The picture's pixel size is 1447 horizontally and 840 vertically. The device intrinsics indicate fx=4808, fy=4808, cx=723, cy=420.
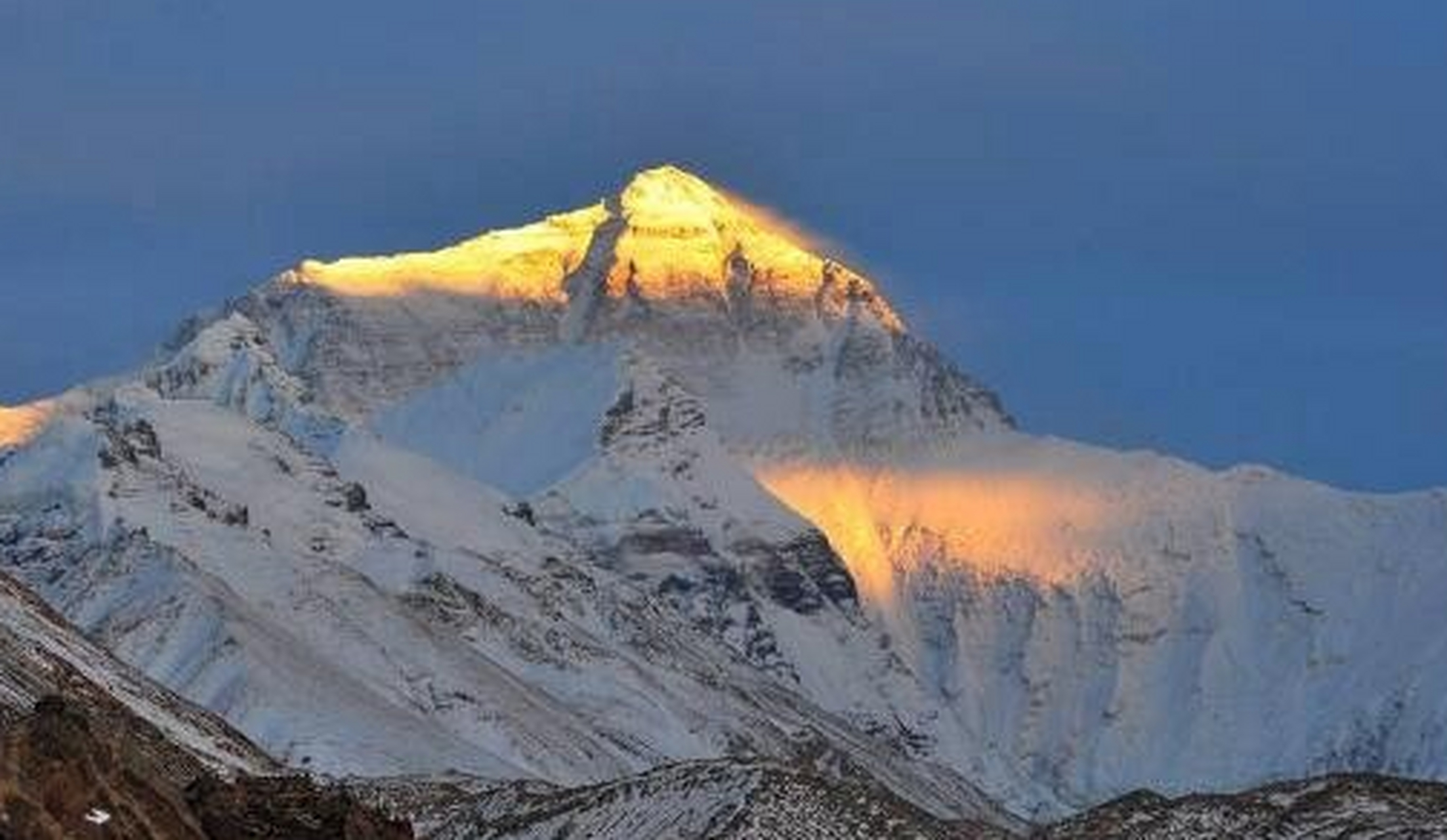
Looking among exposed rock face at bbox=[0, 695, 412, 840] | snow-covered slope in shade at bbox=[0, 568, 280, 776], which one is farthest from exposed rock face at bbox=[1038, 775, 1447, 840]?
exposed rock face at bbox=[0, 695, 412, 840]

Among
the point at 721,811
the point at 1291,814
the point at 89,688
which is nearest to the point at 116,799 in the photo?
the point at 721,811

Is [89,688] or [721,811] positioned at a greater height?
[89,688]

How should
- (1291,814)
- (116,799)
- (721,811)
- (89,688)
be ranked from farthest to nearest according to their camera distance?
(89,688) < (1291,814) < (721,811) < (116,799)

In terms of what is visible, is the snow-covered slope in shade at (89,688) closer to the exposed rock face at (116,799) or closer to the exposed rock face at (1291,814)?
the exposed rock face at (1291,814)

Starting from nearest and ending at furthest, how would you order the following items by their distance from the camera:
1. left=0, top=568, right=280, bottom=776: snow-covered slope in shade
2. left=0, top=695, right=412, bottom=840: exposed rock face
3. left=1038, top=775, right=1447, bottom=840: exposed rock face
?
left=0, top=695, right=412, bottom=840: exposed rock face, left=1038, top=775, right=1447, bottom=840: exposed rock face, left=0, top=568, right=280, bottom=776: snow-covered slope in shade

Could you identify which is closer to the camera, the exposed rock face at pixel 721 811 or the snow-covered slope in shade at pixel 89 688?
the exposed rock face at pixel 721 811

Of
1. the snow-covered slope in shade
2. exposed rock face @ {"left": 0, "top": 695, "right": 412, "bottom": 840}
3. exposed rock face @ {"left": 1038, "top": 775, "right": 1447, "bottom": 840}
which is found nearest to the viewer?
exposed rock face @ {"left": 0, "top": 695, "right": 412, "bottom": 840}

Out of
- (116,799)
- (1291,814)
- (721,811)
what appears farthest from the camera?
(1291,814)

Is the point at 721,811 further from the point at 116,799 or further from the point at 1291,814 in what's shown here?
the point at 116,799

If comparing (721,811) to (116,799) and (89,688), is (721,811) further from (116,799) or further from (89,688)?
(116,799)

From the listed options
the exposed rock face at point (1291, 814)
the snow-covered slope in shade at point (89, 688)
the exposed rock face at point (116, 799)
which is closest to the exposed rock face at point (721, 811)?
the exposed rock face at point (1291, 814)

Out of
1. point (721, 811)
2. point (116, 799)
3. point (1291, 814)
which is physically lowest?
point (116, 799)

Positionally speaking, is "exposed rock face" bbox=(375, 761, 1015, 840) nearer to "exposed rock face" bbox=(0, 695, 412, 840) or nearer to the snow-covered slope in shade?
the snow-covered slope in shade

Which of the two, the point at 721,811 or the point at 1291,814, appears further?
the point at 1291,814
